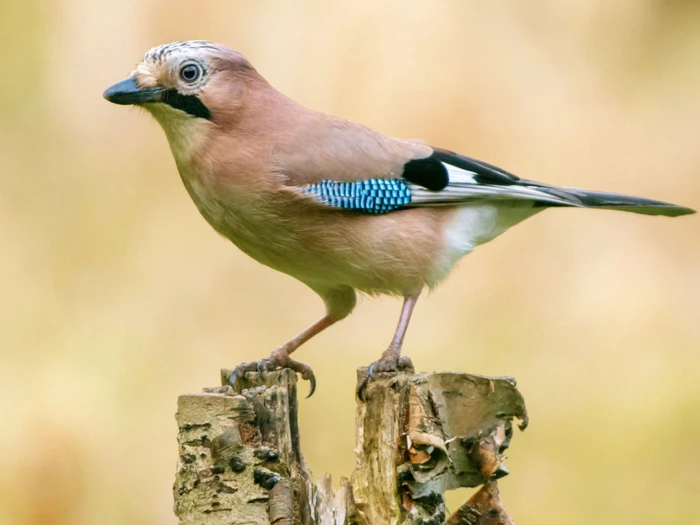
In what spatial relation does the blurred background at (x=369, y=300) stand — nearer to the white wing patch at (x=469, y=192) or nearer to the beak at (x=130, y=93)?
the white wing patch at (x=469, y=192)

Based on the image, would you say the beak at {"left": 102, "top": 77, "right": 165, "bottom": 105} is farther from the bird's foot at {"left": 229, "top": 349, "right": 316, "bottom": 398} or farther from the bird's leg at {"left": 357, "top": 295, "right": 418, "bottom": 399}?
the bird's leg at {"left": 357, "top": 295, "right": 418, "bottom": 399}

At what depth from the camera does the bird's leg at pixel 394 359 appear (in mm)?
4336

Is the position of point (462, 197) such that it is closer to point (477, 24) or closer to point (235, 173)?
point (235, 173)

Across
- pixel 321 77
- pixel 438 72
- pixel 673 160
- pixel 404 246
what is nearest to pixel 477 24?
pixel 438 72

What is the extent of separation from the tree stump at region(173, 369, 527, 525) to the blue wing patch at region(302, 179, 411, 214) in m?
0.84

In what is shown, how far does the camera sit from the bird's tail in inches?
198

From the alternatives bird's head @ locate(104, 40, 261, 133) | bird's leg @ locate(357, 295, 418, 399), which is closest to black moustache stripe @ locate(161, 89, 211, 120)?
bird's head @ locate(104, 40, 261, 133)

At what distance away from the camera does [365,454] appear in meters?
3.99

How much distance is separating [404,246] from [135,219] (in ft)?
7.91

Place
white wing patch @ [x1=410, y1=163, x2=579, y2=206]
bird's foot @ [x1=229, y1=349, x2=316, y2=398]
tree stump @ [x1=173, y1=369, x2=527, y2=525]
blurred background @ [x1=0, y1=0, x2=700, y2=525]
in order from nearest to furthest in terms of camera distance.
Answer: tree stump @ [x1=173, y1=369, x2=527, y2=525]
bird's foot @ [x1=229, y1=349, x2=316, y2=398]
white wing patch @ [x1=410, y1=163, x2=579, y2=206]
blurred background @ [x1=0, y1=0, x2=700, y2=525]

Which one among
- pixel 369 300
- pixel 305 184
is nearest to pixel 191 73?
pixel 305 184

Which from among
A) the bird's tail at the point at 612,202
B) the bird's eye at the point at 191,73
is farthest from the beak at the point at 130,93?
the bird's tail at the point at 612,202

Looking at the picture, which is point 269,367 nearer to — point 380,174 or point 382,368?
point 382,368

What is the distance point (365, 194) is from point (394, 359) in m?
0.77
